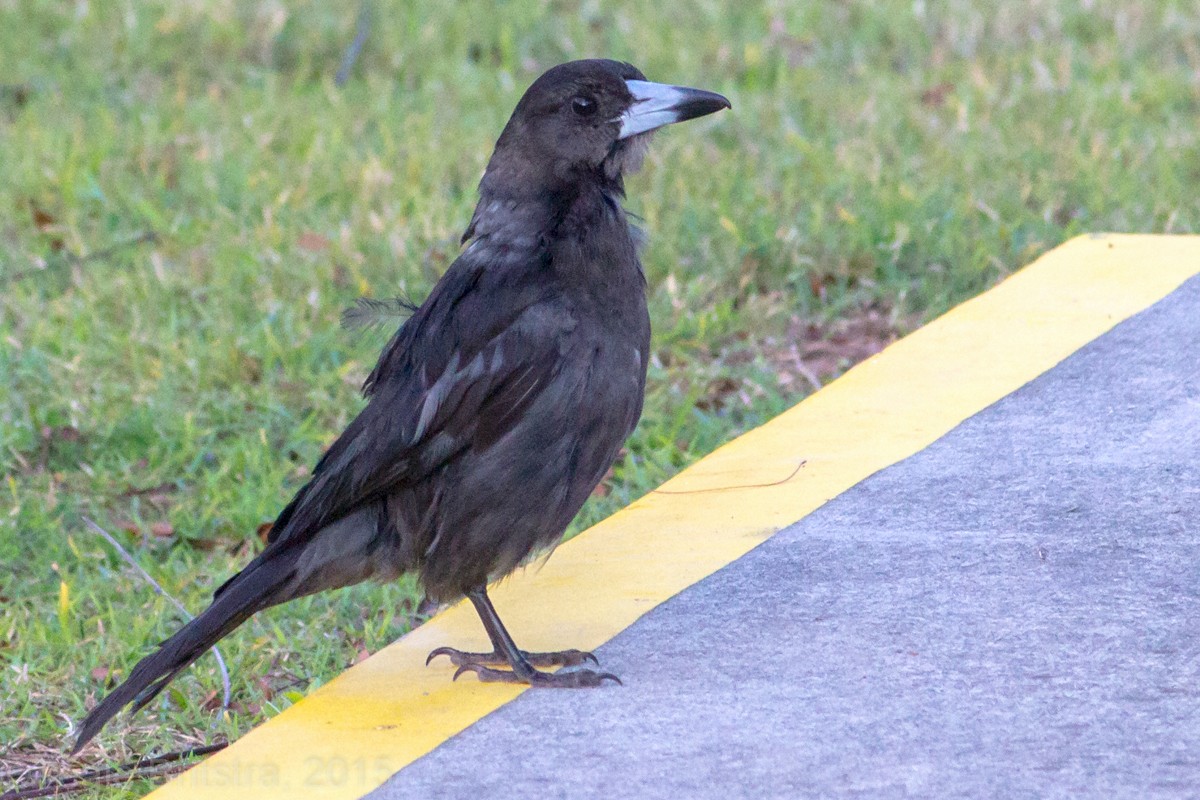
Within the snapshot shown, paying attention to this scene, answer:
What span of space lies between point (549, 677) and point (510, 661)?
128 mm

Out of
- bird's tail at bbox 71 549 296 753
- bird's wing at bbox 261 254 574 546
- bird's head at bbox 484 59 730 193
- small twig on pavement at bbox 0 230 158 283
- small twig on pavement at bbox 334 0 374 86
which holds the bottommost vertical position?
bird's tail at bbox 71 549 296 753

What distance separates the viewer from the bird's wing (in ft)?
10.9

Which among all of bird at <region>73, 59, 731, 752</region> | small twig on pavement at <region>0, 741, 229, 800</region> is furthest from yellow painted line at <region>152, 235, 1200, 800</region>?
small twig on pavement at <region>0, 741, 229, 800</region>

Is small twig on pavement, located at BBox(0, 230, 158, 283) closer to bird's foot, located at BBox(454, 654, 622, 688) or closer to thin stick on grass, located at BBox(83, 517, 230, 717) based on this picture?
thin stick on grass, located at BBox(83, 517, 230, 717)

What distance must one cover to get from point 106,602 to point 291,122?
3.41m

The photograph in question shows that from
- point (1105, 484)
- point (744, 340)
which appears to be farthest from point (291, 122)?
point (1105, 484)

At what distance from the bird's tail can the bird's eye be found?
1.03 m

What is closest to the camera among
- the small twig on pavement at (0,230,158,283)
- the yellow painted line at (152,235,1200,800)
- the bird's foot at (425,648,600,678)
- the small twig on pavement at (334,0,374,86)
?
the yellow painted line at (152,235,1200,800)

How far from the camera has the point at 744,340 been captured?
17.7 feet

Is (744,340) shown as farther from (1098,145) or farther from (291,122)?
(291,122)

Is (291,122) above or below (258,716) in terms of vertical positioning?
above

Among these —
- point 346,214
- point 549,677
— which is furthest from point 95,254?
point 549,677

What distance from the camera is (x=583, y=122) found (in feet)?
11.8

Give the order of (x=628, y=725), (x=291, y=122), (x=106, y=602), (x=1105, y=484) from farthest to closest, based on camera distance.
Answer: (x=291, y=122)
(x=106, y=602)
(x=1105, y=484)
(x=628, y=725)
